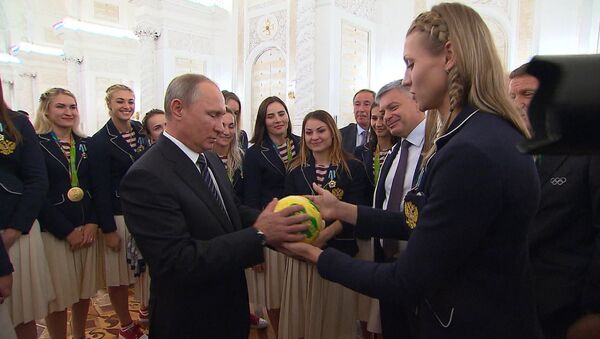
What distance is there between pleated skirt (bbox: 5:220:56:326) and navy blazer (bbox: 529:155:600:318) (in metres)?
3.32

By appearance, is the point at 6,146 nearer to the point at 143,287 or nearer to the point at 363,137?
the point at 143,287

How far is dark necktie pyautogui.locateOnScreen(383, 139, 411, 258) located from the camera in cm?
240

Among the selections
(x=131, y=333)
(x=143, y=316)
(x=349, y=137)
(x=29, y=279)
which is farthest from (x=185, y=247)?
(x=349, y=137)

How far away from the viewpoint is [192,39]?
35.0 feet

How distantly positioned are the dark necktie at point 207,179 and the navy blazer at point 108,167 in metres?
1.80

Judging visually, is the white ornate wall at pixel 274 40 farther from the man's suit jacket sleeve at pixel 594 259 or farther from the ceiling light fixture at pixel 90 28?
the man's suit jacket sleeve at pixel 594 259

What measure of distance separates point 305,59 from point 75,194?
5.77m

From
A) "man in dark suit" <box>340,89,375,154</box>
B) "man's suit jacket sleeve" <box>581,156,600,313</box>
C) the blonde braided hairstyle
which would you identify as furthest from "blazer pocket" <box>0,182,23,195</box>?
"man's suit jacket sleeve" <box>581,156,600,313</box>

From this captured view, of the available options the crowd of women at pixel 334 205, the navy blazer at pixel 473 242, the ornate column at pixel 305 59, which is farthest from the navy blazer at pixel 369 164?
the ornate column at pixel 305 59

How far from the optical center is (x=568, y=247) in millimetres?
1727

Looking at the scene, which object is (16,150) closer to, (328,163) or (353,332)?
(328,163)

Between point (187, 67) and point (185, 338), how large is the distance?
33.0 feet

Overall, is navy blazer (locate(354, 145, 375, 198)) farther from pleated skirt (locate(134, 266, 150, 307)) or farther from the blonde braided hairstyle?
pleated skirt (locate(134, 266, 150, 307))

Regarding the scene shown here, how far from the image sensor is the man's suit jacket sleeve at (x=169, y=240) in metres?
1.57
